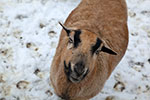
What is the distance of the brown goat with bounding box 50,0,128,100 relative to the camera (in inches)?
91.8

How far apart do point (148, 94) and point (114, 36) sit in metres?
1.36

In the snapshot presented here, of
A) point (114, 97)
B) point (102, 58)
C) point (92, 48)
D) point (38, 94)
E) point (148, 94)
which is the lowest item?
point (148, 94)

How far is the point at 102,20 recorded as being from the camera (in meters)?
3.20

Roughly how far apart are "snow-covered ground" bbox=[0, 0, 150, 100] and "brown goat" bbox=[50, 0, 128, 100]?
683mm

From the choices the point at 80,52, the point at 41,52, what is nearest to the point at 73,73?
the point at 80,52

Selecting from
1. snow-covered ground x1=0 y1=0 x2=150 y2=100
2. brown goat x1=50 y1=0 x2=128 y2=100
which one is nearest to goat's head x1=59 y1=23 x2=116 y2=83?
brown goat x1=50 y1=0 x2=128 y2=100

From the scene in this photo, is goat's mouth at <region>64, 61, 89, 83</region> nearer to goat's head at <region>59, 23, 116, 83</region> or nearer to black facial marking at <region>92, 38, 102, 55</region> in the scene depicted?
goat's head at <region>59, 23, 116, 83</region>

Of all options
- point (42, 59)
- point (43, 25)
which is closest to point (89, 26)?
point (42, 59)

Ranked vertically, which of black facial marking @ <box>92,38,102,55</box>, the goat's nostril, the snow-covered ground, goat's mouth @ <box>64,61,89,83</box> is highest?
black facial marking @ <box>92,38,102,55</box>

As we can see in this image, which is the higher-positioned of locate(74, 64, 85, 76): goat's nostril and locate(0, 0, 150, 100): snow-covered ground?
locate(74, 64, 85, 76): goat's nostril

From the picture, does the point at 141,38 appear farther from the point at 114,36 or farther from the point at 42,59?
the point at 42,59

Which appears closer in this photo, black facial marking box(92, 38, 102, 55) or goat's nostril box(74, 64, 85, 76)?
goat's nostril box(74, 64, 85, 76)

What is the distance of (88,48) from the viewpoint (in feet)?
7.59

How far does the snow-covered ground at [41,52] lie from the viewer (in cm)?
373
